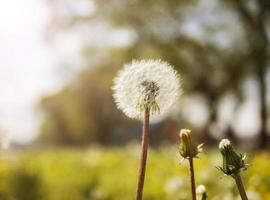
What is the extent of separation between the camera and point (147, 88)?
60.4 inches

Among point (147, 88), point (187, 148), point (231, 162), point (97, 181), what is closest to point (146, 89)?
point (147, 88)

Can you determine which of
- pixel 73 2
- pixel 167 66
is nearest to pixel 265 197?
pixel 167 66

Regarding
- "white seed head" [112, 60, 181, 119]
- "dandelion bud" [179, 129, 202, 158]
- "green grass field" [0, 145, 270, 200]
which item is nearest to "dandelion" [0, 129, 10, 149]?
"white seed head" [112, 60, 181, 119]

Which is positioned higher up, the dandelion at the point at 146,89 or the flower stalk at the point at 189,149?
the dandelion at the point at 146,89

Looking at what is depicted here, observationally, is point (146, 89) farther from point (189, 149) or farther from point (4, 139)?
point (4, 139)

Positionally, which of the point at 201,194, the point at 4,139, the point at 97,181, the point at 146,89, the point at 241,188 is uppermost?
the point at 97,181

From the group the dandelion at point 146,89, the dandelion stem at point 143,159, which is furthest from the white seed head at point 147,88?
the dandelion stem at point 143,159

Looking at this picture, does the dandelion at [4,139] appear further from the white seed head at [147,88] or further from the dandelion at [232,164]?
the dandelion at [232,164]

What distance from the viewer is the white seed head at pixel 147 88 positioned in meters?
1.46

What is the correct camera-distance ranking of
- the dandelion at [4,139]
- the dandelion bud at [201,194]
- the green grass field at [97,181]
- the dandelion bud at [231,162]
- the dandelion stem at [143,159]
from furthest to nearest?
the green grass field at [97,181] < the dandelion at [4,139] < the dandelion bud at [201,194] < the dandelion bud at [231,162] < the dandelion stem at [143,159]

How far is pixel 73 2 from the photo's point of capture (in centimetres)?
2684

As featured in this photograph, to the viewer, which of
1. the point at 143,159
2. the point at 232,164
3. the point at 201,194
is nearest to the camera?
the point at 143,159

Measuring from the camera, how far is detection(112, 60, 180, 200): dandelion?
1.46 m

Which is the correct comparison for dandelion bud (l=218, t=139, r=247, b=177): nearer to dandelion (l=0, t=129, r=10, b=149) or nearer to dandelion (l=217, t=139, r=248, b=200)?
dandelion (l=217, t=139, r=248, b=200)
